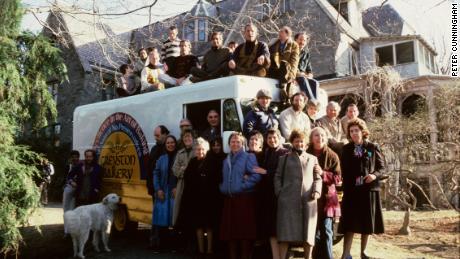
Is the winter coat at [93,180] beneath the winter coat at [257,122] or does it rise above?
beneath

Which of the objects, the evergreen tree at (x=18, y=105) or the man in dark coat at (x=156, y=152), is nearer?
the evergreen tree at (x=18, y=105)

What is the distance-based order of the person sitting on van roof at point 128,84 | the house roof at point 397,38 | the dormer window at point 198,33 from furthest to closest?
the dormer window at point 198,33, the house roof at point 397,38, the person sitting on van roof at point 128,84

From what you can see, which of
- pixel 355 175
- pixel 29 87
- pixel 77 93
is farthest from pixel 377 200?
pixel 77 93

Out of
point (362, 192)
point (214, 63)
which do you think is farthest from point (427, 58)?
point (362, 192)

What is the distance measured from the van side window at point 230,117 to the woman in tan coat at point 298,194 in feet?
4.75

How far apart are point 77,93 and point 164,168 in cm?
2021

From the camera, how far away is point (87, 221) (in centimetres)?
827

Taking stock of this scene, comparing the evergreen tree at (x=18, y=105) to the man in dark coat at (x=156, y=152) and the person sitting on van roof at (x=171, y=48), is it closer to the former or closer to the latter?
the man in dark coat at (x=156, y=152)

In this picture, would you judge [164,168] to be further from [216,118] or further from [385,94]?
[385,94]

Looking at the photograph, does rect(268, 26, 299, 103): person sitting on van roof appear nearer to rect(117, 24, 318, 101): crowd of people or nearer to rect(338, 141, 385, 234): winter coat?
rect(117, 24, 318, 101): crowd of people

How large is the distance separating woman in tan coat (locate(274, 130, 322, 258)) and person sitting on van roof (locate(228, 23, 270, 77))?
82.7 inches

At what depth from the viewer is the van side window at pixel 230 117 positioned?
24.3 ft

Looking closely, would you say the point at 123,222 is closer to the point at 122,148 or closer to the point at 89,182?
the point at 89,182

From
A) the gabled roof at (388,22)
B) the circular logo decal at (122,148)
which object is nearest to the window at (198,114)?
the circular logo decal at (122,148)
